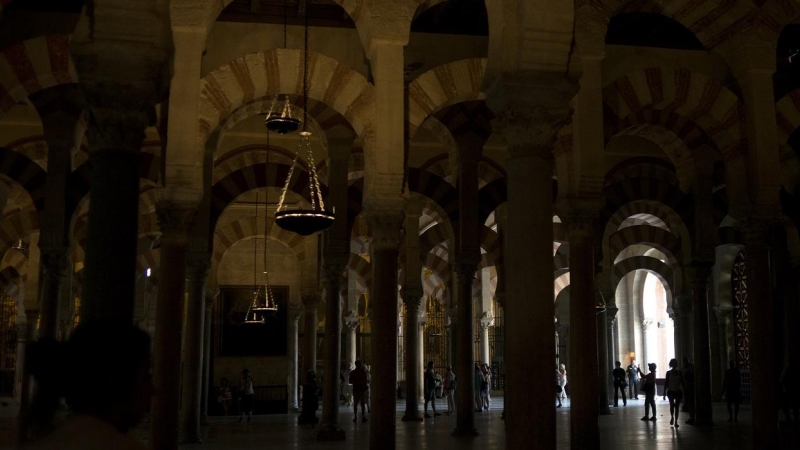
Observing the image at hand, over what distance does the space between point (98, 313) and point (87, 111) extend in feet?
3.29

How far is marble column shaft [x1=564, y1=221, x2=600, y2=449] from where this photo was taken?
7414mm

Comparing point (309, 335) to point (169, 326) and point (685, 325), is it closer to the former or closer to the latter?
point (169, 326)

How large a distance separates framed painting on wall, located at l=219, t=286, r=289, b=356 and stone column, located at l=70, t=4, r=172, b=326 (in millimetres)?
14373

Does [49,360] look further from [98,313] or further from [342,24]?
[342,24]

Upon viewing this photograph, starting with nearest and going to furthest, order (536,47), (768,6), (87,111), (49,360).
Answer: (49,360) < (87,111) < (536,47) < (768,6)

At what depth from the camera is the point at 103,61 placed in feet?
13.1

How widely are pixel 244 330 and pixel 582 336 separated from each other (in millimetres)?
12034

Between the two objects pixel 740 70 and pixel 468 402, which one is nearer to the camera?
pixel 740 70

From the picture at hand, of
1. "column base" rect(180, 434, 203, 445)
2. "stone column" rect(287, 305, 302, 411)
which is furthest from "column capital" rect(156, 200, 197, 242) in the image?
"stone column" rect(287, 305, 302, 411)

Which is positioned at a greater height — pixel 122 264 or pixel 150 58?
pixel 150 58

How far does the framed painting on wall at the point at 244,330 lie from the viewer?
18344mm

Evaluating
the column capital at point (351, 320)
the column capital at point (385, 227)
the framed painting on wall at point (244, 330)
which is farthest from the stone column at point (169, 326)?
the column capital at point (351, 320)

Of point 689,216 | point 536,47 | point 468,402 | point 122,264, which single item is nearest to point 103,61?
point 122,264

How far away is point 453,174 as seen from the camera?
40.0ft
